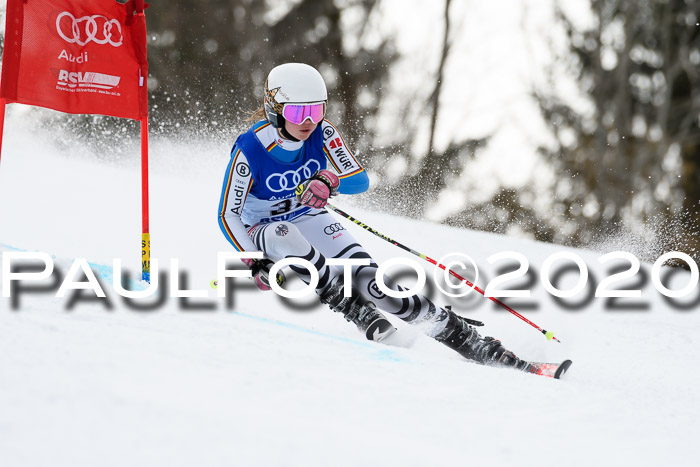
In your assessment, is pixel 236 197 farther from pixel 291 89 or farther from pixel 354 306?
pixel 354 306

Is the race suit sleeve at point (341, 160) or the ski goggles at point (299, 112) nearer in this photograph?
the ski goggles at point (299, 112)

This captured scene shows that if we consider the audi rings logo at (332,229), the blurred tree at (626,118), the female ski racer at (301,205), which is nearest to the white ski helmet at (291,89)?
the female ski racer at (301,205)

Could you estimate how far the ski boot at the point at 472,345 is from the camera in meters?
3.68

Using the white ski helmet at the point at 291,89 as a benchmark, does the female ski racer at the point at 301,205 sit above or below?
below

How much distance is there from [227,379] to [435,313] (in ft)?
5.60

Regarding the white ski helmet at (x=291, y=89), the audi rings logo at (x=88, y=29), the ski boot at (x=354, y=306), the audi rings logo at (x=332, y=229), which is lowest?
the ski boot at (x=354, y=306)

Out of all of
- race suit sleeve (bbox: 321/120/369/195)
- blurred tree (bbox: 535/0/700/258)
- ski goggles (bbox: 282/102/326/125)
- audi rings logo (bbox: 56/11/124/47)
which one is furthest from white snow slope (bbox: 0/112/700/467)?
blurred tree (bbox: 535/0/700/258)

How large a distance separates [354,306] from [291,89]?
1.09 meters

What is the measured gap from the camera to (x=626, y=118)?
1867 cm

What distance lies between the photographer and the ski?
346 centimetres

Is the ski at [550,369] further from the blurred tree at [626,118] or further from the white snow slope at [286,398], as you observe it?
the blurred tree at [626,118]

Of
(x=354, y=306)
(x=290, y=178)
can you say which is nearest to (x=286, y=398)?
(x=354, y=306)

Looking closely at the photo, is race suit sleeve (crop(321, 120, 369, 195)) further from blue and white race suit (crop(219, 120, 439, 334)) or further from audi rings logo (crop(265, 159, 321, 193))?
audi rings logo (crop(265, 159, 321, 193))

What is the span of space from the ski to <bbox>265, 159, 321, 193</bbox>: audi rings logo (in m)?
1.44
